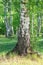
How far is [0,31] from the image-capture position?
198 feet

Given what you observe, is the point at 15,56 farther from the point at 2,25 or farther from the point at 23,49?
the point at 2,25

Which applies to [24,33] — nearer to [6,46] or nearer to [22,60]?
[22,60]

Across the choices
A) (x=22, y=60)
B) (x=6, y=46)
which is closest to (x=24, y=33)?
(x=22, y=60)

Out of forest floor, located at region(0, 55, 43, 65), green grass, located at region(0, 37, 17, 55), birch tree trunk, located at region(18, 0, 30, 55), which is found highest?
birch tree trunk, located at region(18, 0, 30, 55)

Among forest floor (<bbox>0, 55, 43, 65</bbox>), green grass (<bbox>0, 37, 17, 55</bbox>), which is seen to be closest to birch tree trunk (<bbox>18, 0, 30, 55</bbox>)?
forest floor (<bbox>0, 55, 43, 65</bbox>)

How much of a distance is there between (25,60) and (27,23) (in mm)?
1988

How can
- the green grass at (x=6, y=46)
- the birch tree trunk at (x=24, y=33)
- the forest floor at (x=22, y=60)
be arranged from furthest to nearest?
1. the green grass at (x=6, y=46)
2. the birch tree trunk at (x=24, y=33)
3. the forest floor at (x=22, y=60)

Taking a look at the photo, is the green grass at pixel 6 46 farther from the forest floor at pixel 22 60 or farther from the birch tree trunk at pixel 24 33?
the forest floor at pixel 22 60

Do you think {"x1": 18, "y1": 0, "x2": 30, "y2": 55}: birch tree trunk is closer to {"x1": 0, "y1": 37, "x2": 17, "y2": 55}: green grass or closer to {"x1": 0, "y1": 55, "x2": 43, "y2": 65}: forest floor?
{"x1": 0, "y1": 55, "x2": 43, "y2": 65}: forest floor

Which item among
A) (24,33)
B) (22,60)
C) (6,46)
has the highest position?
(24,33)

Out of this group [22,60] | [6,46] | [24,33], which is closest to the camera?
[22,60]

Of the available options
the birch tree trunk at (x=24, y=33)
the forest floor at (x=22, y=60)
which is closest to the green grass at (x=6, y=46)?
the birch tree trunk at (x=24, y=33)

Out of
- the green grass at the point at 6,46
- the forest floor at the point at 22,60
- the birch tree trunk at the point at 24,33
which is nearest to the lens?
the forest floor at the point at 22,60

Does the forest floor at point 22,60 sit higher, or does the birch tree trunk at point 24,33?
the birch tree trunk at point 24,33
